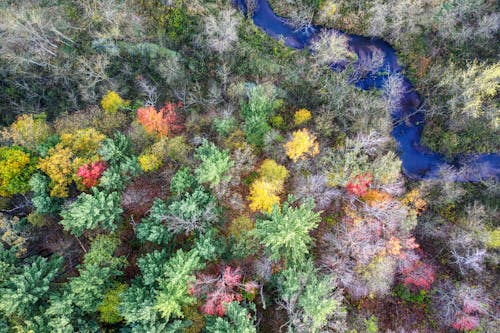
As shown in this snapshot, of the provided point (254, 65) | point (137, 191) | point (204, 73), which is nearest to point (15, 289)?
point (137, 191)

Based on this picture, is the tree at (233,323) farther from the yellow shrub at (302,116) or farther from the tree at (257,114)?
the yellow shrub at (302,116)

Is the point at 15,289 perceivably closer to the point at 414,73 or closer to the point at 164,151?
the point at 164,151

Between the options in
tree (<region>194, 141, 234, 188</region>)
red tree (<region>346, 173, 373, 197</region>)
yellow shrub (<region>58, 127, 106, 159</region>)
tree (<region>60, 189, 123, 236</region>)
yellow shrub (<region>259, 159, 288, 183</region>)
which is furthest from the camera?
yellow shrub (<region>259, 159, 288, 183</region>)

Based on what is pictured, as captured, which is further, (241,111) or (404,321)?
(241,111)

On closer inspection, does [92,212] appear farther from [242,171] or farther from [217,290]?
[242,171]

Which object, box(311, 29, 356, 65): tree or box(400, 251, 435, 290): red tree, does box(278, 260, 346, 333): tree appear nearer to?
box(400, 251, 435, 290): red tree

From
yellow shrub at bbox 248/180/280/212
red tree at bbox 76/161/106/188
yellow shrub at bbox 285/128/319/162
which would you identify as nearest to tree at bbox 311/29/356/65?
yellow shrub at bbox 285/128/319/162

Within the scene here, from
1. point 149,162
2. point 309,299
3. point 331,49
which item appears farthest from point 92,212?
point 331,49
